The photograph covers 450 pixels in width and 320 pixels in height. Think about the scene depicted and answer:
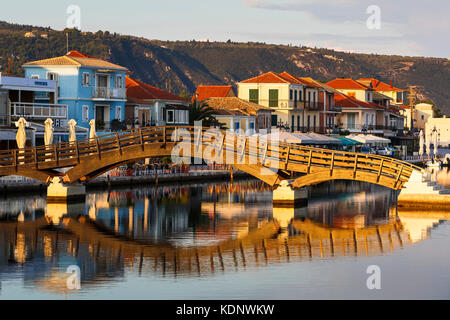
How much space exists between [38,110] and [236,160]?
81.2ft

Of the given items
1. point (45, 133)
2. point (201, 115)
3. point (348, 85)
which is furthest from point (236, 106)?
point (45, 133)

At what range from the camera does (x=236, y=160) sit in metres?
50.4

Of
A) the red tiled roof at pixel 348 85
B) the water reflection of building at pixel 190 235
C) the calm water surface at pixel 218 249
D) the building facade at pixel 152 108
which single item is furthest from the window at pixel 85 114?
the red tiled roof at pixel 348 85

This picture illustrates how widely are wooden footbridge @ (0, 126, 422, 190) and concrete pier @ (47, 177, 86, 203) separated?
0.42 m

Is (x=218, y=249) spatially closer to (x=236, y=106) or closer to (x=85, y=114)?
(x=85, y=114)

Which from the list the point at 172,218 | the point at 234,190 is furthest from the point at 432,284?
the point at 234,190

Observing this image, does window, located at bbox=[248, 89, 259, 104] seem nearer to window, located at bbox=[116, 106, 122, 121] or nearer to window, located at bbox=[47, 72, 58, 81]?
window, located at bbox=[116, 106, 122, 121]

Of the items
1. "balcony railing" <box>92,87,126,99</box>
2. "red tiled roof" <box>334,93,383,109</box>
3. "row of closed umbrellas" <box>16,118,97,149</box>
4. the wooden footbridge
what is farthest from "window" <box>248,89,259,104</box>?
the wooden footbridge

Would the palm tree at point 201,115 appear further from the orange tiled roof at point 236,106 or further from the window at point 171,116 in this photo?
the orange tiled roof at point 236,106

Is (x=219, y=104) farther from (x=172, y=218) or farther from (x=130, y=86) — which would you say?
(x=172, y=218)

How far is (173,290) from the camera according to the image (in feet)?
92.9

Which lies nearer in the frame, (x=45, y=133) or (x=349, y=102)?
(x=45, y=133)

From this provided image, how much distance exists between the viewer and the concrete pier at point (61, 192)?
172 feet

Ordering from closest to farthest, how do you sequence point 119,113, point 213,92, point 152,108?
point 119,113 < point 152,108 < point 213,92
